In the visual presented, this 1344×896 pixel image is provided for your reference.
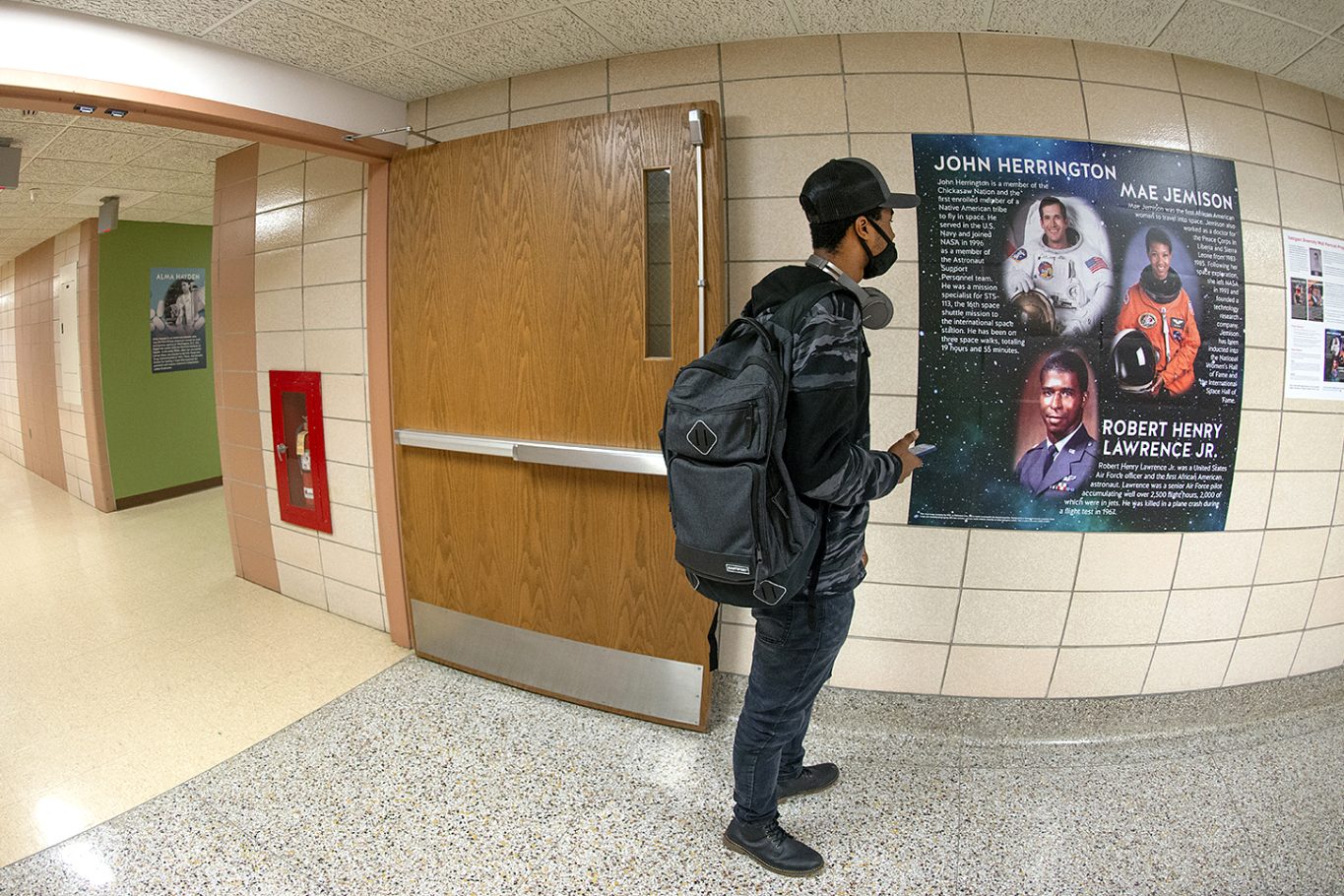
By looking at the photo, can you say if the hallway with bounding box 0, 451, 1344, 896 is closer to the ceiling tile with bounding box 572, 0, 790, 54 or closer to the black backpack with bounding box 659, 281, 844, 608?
the black backpack with bounding box 659, 281, 844, 608

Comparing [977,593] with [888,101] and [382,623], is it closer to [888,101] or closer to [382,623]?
[888,101]

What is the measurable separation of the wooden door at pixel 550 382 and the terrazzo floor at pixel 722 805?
283mm

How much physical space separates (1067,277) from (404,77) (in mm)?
2518

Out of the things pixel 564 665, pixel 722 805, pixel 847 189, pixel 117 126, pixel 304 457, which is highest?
pixel 117 126

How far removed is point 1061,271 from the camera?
191 cm

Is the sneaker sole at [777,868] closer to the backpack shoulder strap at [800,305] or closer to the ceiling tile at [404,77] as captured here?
the backpack shoulder strap at [800,305]

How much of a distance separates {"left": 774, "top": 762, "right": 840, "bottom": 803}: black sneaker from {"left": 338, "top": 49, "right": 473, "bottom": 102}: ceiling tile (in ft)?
9.07

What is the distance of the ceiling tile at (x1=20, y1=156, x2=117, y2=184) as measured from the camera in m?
3.36

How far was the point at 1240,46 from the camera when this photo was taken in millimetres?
1854

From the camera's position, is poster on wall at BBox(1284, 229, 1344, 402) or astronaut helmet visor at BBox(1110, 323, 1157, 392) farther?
poster on wall at BBox(1284, 229, 1344, 402)

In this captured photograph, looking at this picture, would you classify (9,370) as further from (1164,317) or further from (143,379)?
(1164,317)

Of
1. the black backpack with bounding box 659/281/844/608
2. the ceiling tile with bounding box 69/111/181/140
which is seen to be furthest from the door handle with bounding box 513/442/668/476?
the ceiling tile with bounding box 69/111/181/140

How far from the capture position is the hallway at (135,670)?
1.87m

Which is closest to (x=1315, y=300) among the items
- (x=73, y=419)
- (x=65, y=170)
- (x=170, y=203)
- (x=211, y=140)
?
(x=211, y=140)
